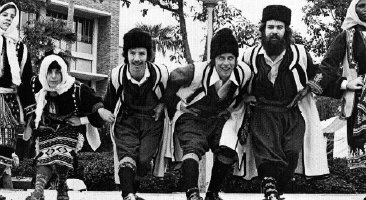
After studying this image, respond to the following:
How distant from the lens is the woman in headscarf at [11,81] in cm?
659

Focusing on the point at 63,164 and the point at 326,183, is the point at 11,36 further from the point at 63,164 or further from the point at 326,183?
the point at 326,183

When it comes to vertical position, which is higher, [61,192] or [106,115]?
[106,115]

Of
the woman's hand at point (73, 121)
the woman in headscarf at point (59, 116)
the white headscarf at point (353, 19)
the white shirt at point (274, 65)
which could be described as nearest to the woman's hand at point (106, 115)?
the woman in headscarf at point (59, 116)

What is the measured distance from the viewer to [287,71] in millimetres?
6066

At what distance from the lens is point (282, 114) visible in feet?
20.0

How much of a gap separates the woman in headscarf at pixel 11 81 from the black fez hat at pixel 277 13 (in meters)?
2.67

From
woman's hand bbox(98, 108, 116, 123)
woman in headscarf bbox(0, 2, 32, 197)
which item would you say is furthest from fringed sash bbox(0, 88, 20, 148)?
woman's hand bbox(98, 108, 116, 123)

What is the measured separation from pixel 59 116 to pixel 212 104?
1.65m

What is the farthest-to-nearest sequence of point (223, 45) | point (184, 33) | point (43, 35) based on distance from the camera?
point (43, 35) → point (184, 33) → point (223, 45)

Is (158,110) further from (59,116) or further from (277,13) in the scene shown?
(277,13)

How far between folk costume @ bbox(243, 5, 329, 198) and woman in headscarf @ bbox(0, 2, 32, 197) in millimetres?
2481

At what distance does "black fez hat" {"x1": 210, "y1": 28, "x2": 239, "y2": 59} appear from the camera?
6195 mm

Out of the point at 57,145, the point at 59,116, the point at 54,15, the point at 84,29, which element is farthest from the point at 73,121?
the point at 84,29

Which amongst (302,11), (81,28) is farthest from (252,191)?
(81,28)
